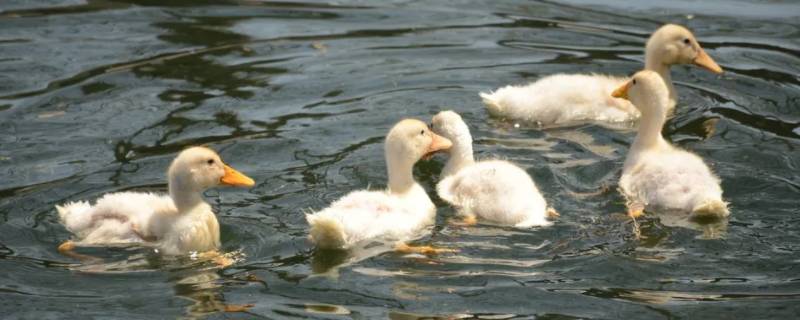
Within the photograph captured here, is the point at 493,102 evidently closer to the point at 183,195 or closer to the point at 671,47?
the point at 671,47

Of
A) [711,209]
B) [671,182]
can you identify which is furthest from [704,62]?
[711,209]

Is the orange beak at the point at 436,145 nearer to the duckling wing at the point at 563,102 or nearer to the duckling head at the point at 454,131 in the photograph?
the duckling head at the point at 454,131

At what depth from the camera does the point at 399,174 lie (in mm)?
7781

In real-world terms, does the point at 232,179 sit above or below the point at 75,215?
above

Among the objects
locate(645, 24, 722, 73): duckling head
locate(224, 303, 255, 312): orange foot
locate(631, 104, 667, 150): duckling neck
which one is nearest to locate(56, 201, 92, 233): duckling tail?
locate(224, 303, 255, 312): orange foot

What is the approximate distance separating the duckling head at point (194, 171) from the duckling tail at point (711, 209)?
2620 millimetres

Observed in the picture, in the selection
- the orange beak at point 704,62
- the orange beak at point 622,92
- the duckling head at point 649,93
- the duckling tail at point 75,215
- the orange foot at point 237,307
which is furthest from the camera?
the orange beak at point 704,62

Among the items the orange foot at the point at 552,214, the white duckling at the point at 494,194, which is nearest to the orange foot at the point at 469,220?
the white duckling at the point at 494,194

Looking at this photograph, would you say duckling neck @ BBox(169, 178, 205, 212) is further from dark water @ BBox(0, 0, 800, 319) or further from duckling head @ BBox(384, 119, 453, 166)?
duckling head @ BBox(384, 119, 453, 166)

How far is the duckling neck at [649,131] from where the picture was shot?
8383mm

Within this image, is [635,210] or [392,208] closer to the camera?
[392,208]

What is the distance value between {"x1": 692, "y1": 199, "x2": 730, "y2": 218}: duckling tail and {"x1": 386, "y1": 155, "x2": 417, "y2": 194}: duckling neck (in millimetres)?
1610

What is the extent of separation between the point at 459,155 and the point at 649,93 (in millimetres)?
1288

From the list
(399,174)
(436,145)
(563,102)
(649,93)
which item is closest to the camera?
(399,174)
